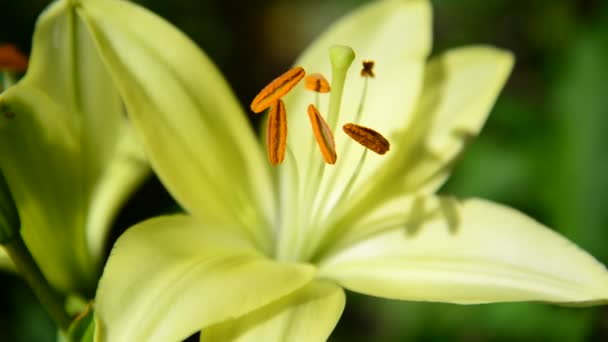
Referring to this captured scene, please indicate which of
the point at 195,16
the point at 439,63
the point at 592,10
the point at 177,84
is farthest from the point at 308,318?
the point at 195,16

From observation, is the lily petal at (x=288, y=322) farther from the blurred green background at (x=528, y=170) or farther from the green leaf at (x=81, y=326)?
the blurred green background at (x=528, y=170)

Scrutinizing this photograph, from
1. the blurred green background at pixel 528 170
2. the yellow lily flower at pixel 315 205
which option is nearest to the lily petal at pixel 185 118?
the yellow lily flower at pixel 315 205

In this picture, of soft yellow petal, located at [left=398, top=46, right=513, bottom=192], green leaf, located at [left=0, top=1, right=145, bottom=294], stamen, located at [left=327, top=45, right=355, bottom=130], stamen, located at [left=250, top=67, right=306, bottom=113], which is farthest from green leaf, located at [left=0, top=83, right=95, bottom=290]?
soft yellow petal, located at [left=398, top=46, right=513, bottom=192]

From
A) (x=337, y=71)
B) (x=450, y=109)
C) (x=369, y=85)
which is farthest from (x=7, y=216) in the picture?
(x=450, y=109)

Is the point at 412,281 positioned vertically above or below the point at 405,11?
below

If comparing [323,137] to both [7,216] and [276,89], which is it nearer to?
[276,89]

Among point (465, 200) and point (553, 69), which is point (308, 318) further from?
point (553, 69)

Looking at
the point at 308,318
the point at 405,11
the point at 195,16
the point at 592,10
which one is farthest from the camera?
the point at 195,16
